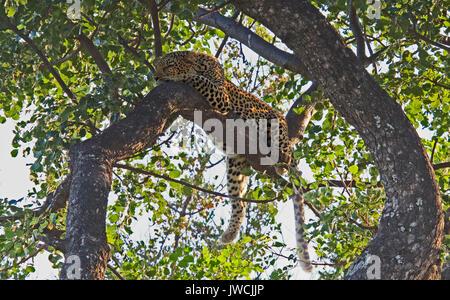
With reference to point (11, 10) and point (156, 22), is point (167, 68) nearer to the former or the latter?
point (156, 22)

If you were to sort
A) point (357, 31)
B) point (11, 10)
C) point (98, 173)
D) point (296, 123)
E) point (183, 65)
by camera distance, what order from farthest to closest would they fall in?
point (183, 65) < point (296, 123) < point (11, 10) < point (357, 31) < point (98, 173)

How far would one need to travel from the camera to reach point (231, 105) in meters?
6.20

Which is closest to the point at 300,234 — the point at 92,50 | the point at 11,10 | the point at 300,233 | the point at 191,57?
the point at 300,233

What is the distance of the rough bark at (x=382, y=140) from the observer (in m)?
3.67

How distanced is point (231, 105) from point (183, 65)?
1063 millimetres

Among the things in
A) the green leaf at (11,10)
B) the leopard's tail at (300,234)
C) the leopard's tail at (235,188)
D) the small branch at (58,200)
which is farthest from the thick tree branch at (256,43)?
the small branch at (58,200)

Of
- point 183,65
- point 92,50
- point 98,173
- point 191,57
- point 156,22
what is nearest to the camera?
point 98,173

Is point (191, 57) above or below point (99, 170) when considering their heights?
above

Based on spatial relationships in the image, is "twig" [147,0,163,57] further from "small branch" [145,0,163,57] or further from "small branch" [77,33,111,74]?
"small branch" [77,33,111,74]

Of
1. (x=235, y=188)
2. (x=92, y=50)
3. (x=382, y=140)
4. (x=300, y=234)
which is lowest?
(x=300, y=234)

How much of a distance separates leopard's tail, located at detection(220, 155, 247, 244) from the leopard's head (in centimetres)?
105
